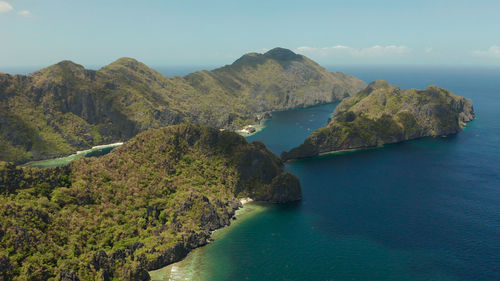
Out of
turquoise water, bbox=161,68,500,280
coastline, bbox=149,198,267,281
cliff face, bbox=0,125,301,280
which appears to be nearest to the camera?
cliff face, bbox=0,125,301,280

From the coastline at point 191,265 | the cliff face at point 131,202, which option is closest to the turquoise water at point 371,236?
the coastline at point 191,265

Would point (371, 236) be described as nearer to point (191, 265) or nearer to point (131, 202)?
point (191, 265)

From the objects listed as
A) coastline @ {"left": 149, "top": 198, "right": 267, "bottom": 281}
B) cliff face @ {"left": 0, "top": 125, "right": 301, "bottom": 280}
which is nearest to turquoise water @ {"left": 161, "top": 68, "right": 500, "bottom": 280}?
coastline @ {"left": 149, "top": 198, "right": 267, "bottom": 281}

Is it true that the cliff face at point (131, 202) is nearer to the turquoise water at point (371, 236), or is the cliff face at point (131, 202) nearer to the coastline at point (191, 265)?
the coastline at point (191, 265)

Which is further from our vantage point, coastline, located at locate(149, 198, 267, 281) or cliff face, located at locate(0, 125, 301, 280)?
coastline, located at locate(149, 198, 267, 281)

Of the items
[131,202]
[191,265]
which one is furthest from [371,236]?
[131,202]

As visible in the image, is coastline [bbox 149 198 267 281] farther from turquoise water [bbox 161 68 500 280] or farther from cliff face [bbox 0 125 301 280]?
cliff face [bbox 0 125 301 280]

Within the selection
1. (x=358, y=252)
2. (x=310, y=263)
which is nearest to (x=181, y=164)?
(x=310, y=263)

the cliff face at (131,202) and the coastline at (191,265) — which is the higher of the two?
the cliff face at (131,202)

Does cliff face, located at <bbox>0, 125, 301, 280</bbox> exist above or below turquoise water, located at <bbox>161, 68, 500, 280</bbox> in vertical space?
above
